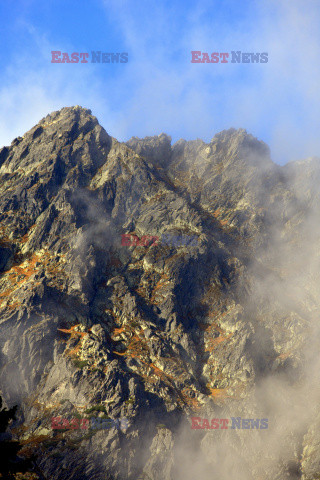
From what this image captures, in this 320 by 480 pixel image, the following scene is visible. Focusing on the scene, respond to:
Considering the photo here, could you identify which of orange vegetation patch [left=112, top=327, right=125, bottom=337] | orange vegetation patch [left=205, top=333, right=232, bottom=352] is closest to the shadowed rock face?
orange vegetation patch [left=205, top=333, right=232, bottom=352]

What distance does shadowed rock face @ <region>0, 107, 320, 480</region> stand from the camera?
6875cm

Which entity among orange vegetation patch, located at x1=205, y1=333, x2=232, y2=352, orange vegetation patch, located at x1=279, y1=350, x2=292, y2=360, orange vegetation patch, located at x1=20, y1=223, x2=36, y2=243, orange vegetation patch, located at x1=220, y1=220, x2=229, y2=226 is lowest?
orange vegetation patch, located at x1=279, y1=350, x2=292, y2=360

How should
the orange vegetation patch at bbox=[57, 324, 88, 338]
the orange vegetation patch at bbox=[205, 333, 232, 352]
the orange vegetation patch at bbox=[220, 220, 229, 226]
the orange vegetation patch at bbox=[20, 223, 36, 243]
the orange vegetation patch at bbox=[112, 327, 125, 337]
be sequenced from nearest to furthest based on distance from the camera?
the orange vegetation patch at bbox=[57, 324, 88, 338]
the orange vegetation patch at bbox=[112, 327, 125, 337]
the orange vegetation patch at bbox=[205, 333, 232, 352]
the orange vegetation patch at bbox=[20, 223, 36, 243]
the orange vegetation patch at bbox=[220, 220, 229, 226]

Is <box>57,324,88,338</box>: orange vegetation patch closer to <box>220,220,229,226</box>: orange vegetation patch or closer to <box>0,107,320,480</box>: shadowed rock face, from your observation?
<box>0,107,320,480</box>: shadowed rock face

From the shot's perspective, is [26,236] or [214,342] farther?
[26,236]

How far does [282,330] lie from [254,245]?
111ft

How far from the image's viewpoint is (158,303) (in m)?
97.5

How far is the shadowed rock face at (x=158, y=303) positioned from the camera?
68750 mm

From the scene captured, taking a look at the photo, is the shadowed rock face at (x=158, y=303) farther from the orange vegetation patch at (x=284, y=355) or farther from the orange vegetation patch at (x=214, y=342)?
the orange vegetation patch at (x=284, y=355)

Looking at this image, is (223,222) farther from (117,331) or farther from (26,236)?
(26,236)

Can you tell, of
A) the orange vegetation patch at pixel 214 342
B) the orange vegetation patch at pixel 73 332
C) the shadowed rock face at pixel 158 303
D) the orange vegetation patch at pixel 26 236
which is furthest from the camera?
the orange vegetation patch at pixel 26 236

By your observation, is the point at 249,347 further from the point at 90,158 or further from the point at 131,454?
the point at 90,158

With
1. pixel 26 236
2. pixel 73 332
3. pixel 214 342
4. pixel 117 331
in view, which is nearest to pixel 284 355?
pixel 214 342

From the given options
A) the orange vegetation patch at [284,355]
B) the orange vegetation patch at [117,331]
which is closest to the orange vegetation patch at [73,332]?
the orange vegetation patch at [117,331]
